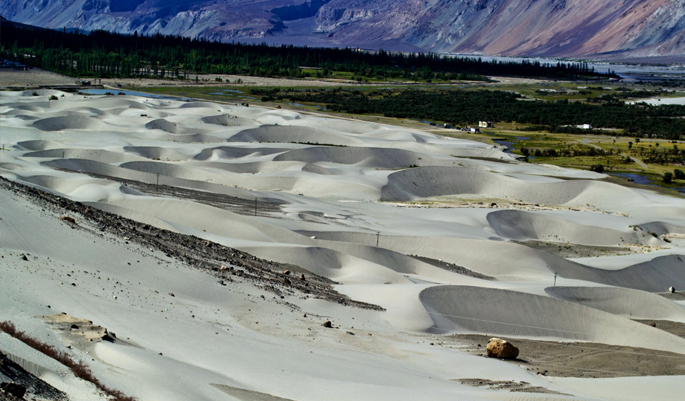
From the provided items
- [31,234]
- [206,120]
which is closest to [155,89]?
[206,120]

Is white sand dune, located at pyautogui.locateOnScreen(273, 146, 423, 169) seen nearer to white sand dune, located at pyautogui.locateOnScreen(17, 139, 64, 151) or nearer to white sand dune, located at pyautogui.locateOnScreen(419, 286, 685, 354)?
white sand dune, located at pyautogui.locateOnScreen(17, 139, 64, 151)

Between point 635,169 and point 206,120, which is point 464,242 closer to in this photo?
point 635,169

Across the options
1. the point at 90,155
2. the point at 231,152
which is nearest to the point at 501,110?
the point at 231,152

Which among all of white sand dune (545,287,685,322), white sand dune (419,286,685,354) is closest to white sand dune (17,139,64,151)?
white sand dune (419,286,685,354)

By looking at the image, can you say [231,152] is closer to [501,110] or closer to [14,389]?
[14,389]

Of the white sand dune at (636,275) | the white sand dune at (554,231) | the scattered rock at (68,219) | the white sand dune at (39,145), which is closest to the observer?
the scattered rock at (68,219)

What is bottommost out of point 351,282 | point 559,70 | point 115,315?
point 351,282

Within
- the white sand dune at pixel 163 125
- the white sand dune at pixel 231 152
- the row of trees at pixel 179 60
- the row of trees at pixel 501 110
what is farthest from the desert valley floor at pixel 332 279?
the row of trees at pixel 179 60

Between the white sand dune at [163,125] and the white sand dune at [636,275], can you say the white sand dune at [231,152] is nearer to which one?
the white sand dune at [163,125]
